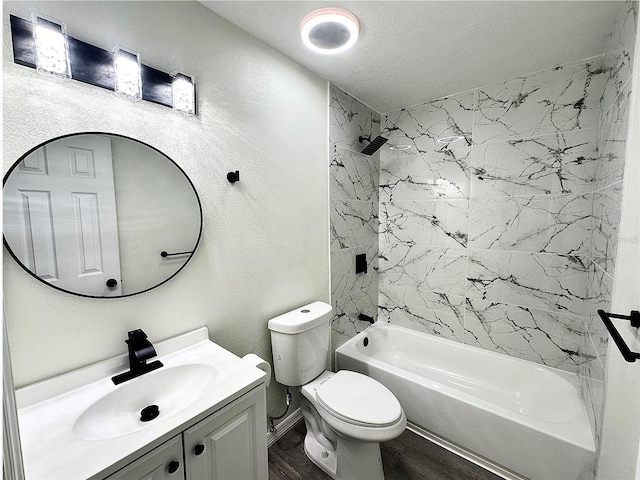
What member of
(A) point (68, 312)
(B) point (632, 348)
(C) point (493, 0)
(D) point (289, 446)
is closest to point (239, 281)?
(A) point (68, 312)

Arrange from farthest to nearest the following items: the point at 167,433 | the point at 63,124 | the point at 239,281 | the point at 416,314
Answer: the point at 416,314, the point at 239,281, the point at 63,124, the point at 167,433

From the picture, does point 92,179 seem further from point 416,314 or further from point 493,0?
point 416,314

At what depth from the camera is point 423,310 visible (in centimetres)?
256

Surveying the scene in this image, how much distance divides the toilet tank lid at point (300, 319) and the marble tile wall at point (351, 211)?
1.22ft

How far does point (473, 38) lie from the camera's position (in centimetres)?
165

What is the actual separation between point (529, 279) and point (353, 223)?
131 centimetres

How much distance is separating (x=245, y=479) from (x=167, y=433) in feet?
1.57

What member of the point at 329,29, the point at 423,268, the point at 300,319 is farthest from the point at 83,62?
the point at 423,268

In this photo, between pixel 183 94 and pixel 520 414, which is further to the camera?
pixel 520 414

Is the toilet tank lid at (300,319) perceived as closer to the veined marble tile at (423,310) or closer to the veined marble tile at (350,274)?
the veined marble tile at (350,274)

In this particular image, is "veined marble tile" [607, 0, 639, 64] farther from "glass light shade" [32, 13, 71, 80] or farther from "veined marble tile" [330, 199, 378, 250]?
"glass light shade" [32, 13, 71, 80]

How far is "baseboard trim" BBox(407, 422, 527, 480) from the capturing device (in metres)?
1.64

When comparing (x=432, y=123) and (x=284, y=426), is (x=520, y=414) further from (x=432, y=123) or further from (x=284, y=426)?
(x=432, y=123)

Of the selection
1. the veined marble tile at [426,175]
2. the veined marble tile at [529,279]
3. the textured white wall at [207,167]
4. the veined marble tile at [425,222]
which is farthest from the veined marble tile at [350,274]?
the veined marble tile at [529,279]
